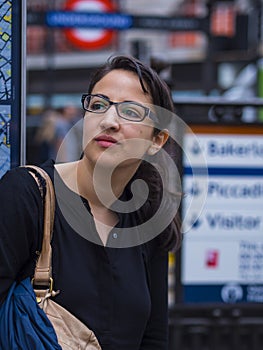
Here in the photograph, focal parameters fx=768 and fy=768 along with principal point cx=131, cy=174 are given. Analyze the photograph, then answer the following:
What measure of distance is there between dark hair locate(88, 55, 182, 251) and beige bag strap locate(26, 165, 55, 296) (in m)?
0.41

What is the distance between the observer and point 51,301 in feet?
6.55

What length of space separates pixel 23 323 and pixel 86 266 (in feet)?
0.86

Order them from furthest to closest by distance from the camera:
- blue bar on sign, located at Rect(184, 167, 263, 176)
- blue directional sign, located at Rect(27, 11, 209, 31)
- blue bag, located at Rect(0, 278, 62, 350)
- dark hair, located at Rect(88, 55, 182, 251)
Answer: blue directional sign, located at Rect(27, 11, 209, 31), blue bar on sign, located at Rect(184, 167, 263, 176), dark hair, located at Rect(88, 55, 182, 251), blue bag, located at Rect(0, 278, 62, 350)

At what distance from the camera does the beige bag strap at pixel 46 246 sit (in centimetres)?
196

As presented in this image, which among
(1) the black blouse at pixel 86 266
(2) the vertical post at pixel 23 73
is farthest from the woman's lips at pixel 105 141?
(2) the vertical post at pixel 23 73

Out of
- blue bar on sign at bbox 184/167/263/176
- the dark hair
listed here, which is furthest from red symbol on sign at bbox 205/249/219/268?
the dark hair

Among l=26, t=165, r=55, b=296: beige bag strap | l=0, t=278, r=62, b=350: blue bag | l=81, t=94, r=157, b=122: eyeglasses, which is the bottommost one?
l=0, t=278, r=62, b=350: blue bag

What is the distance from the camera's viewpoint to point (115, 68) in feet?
7.28

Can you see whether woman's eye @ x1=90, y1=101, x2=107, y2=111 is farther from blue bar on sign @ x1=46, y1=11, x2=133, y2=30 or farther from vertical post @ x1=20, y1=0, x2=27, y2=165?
blue bar on sign @ x1=46, y1=11, x2=133, y2=30

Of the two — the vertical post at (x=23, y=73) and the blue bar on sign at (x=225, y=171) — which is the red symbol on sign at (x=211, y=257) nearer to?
the blue bar on sign at (x=225, y=171)

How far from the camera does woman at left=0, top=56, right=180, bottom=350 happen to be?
6.43 feet

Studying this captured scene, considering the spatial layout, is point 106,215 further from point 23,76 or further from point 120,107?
point 23,76

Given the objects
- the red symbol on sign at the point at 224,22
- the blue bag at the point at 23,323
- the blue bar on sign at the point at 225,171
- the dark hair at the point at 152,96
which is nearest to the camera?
the blue bag at the point at 23,323

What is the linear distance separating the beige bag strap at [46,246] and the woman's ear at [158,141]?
1.32ft
